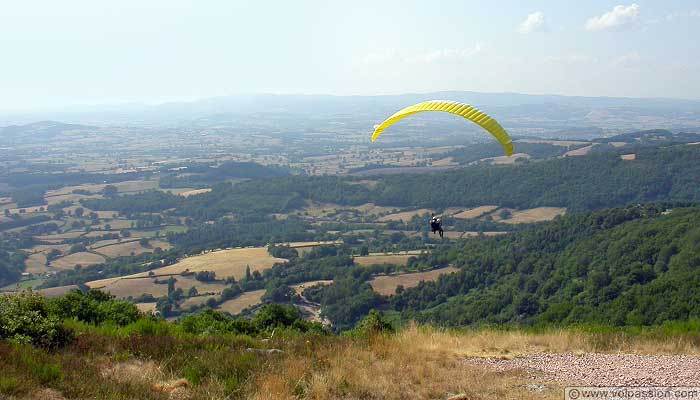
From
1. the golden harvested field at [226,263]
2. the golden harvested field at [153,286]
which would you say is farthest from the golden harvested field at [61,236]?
the golden harvested field at [153,286]

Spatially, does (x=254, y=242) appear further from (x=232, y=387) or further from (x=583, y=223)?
(x=232, y=387)

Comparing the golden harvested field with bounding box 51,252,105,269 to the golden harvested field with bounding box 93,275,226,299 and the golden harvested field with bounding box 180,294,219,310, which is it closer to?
the golden harvested field with bounding box 93,275,226,299

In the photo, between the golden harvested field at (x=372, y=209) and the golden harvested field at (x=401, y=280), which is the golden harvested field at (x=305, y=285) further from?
the golden harvested field at (x=372, y=209)

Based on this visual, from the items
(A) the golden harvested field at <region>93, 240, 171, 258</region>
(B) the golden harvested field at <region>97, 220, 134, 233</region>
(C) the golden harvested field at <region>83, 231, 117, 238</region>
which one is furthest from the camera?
(B) the golden harvested field at <region>97, 220, 134, 233</region>

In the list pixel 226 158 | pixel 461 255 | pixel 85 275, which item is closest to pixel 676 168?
pixel 461 255

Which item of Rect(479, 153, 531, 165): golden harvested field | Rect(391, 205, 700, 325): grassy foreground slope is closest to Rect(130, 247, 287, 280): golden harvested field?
Rect(391, 205, 700, 325): grassy foreground slope

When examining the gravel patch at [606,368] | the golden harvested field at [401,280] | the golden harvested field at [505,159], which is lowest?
the golden harvested field at [401,280]

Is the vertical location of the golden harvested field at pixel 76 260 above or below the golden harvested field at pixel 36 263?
above
